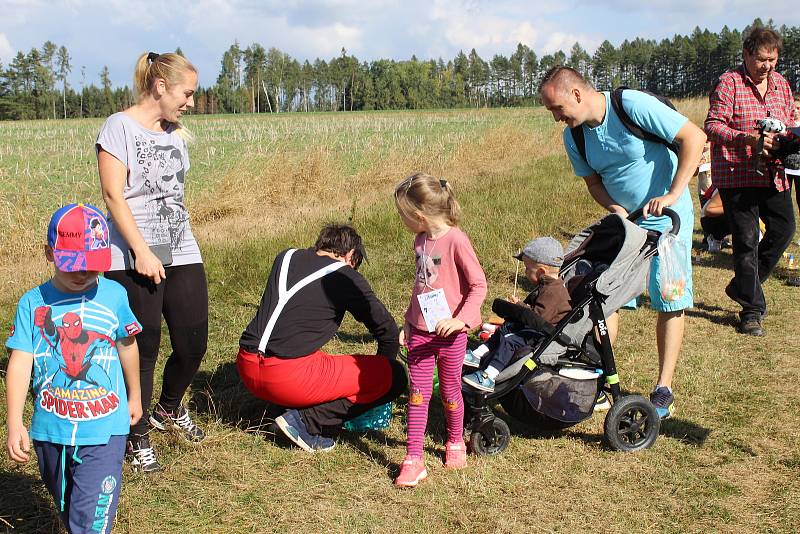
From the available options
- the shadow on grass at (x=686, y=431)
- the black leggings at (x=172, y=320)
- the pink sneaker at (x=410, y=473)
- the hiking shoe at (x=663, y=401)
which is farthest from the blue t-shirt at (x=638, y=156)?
the black leggings at (x=172, y=320)

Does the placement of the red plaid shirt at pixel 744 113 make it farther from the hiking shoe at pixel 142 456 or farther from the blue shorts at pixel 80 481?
the blue shorts at pixel 80 481

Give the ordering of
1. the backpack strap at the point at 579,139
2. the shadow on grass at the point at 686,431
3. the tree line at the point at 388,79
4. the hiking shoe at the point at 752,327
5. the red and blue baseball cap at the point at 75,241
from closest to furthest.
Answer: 1. the red and blue baseball cap at the point at 75,241
2. the shadow on grass at the point at 686,431
3. the backpack strap at the point at 579,139
4. the hiking shoe at the point at 752,327
5. the tree line at the point at 388,79

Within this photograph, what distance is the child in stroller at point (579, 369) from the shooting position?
3561mm

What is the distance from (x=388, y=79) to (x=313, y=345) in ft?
407

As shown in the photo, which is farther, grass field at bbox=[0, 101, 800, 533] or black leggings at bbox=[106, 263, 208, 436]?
black leggings at bbox=[106, 263, 208, 436]

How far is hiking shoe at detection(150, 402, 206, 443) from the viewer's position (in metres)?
3.75

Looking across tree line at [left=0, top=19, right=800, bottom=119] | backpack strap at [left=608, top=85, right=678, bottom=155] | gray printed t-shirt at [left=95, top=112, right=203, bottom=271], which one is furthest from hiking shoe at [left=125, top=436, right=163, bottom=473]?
tree line at [left=0, top=19, right=800, bottom=119]

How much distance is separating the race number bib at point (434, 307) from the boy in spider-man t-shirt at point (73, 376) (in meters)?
1.38

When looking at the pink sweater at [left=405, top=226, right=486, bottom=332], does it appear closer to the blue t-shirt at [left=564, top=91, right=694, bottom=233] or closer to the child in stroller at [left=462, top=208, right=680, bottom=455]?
the child in stroller at [left=462, top=208, right=680, bottom=455]

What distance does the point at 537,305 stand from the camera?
12.3 feet

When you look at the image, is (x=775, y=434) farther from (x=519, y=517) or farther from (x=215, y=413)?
(x=215, y=413)

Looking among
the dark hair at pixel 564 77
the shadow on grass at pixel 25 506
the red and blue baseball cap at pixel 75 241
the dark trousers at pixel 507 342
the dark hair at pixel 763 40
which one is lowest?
the shadow on grass at pixel 25 506

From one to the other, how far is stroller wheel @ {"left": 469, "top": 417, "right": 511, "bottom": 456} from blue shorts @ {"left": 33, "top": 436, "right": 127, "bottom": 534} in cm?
190

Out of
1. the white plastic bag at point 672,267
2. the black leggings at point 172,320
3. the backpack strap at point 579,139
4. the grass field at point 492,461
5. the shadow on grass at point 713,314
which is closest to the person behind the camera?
the grass field at point 492,461
